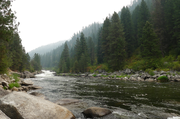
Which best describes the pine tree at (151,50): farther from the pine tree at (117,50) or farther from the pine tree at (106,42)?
the pine tree at (106,42)

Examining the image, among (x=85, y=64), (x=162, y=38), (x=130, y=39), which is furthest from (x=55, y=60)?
(x=162, y=38)

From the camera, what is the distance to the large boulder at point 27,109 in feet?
10.1

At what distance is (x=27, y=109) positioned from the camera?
3.38 m

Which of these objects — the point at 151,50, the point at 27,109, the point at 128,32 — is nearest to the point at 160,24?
the point at 128,32

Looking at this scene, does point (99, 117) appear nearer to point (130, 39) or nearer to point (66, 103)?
point (66, 103)

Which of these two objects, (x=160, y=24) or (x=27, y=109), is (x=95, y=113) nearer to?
(x=27, y=109)

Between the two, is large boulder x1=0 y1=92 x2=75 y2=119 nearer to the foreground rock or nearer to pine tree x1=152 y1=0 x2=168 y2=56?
the foreground rock

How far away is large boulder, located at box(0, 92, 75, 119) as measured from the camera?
10.1 ft

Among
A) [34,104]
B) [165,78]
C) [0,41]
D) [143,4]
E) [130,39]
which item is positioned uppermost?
[143,4]

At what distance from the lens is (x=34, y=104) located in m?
3.71

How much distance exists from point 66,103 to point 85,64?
126 ft

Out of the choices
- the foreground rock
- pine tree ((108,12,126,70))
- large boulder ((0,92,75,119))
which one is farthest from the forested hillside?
large boulder ((0,92,75,119))

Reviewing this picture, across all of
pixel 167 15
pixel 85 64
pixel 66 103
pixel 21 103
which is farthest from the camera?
pixel 85 64

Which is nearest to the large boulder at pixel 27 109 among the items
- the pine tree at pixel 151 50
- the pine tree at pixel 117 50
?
the pine tree at pixel 151 50
